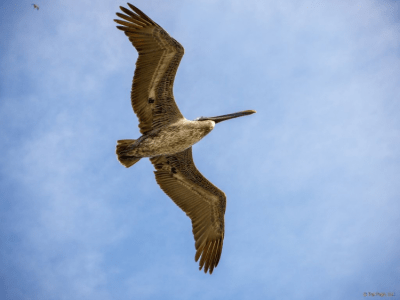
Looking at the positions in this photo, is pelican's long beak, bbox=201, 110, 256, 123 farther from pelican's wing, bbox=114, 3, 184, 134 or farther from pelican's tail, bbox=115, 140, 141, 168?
pelican's tail, bbox=115, 140, 141, 168

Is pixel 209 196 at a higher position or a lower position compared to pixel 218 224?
higher

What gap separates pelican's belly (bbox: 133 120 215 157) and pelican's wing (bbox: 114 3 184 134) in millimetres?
282

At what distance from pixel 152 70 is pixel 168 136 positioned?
65.0 inches

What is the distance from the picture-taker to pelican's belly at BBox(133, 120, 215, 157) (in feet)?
30.0

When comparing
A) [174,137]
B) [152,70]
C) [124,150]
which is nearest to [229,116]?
[174,137]

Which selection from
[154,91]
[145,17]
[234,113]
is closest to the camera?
[145,17]

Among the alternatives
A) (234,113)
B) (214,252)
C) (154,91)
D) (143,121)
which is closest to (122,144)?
(143,121)

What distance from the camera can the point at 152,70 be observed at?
8727mm

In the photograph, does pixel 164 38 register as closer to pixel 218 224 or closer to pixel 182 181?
pixel 182 181

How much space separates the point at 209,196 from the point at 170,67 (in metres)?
3.67

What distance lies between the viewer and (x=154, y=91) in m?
9.02

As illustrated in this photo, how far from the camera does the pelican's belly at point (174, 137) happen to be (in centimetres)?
913

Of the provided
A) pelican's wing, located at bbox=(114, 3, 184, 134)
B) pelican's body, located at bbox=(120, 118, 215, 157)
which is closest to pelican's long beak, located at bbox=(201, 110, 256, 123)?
pelican's body, located at bbox=(120, 118, 215, 157)

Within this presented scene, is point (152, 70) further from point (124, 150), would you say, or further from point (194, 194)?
point (194, 194)
